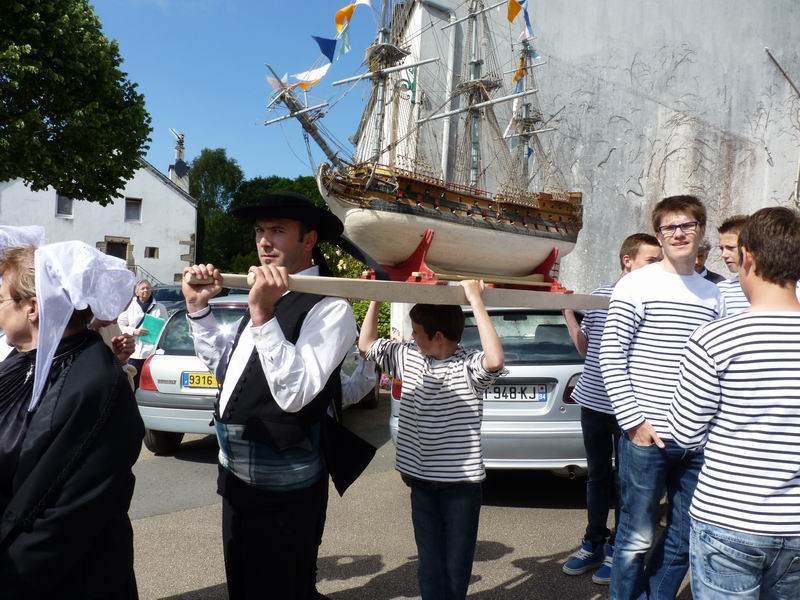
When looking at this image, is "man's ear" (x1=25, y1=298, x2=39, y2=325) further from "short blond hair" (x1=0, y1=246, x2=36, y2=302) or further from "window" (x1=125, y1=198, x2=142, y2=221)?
"window" (x1=125, y1=198, x2=142, y2=221)

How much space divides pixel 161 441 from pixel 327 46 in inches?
195

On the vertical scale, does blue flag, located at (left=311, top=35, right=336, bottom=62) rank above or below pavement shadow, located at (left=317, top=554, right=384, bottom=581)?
above

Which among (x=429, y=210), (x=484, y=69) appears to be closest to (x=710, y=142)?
(x=484, y=69)

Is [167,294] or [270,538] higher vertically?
[167,294]

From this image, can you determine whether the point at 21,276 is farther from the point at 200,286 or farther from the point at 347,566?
the point at 347,566

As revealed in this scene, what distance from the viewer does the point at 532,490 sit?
542 centimetres

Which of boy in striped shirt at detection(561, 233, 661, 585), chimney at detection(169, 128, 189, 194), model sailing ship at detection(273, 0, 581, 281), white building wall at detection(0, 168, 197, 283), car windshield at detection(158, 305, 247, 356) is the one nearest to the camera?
boy in striped shirt at detection(561, 233, 661, 585)

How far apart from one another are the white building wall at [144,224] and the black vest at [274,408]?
3329 cm

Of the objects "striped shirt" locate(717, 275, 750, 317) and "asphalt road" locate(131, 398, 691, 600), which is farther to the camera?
"asphalt road" locate(131, 398, 691, 600)

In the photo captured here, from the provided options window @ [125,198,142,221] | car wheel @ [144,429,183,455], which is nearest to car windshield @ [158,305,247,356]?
car wheel @ [144,429,183,455]

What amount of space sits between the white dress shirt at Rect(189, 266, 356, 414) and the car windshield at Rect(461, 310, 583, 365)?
2689mm

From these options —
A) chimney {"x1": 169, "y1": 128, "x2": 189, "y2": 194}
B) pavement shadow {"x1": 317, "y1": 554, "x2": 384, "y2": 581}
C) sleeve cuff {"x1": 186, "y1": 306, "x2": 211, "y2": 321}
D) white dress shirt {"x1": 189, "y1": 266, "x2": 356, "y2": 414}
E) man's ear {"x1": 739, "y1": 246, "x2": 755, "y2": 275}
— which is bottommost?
pavement shadow {"x1": 317, "y1": 554, "x2": 384, "y2": 581}

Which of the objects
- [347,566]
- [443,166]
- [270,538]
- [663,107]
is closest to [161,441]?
[347,566]

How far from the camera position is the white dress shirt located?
6.47ft
